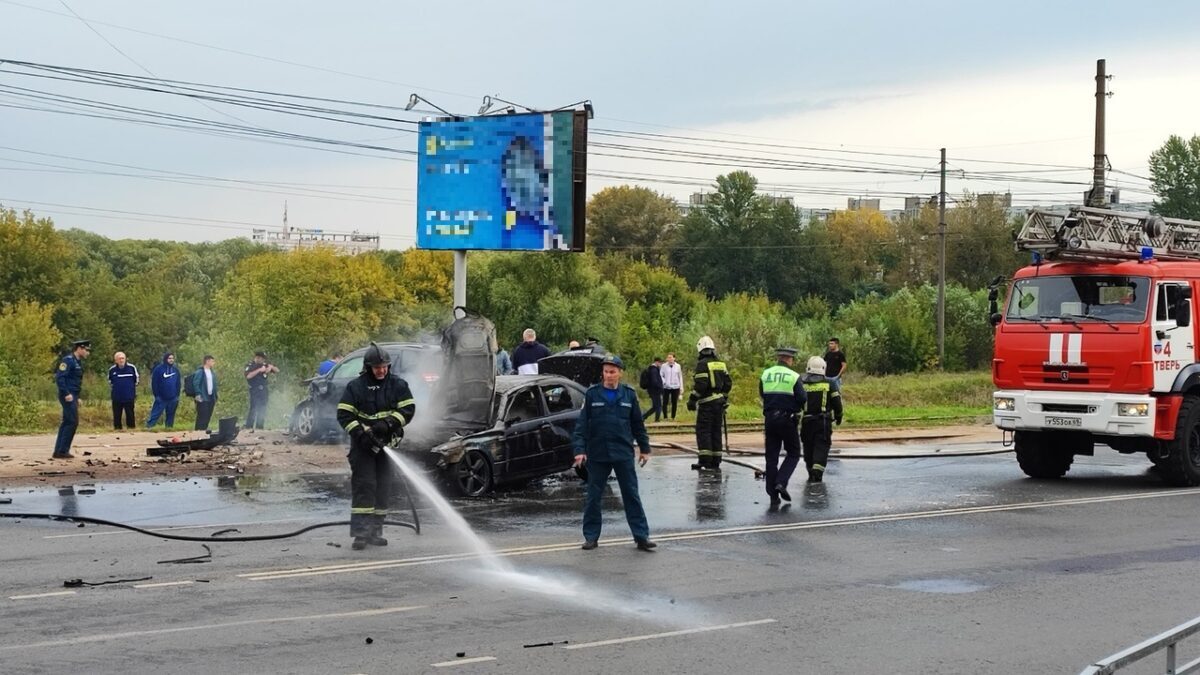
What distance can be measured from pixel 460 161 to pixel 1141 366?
1207 centimetres

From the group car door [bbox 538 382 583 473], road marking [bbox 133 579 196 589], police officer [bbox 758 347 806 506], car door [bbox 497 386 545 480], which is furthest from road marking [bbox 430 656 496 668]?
car door [bbox 538 382 583 473]

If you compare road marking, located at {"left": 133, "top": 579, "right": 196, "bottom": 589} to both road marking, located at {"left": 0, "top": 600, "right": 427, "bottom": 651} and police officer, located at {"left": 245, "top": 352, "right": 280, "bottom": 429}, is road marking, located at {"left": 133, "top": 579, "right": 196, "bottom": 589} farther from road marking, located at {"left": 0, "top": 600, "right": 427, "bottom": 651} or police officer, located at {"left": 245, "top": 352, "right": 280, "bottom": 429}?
police officer, located at {"left": 245, "top": 352, "right": 280, "bottom": 429}

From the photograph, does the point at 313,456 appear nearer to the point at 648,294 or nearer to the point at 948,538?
the point at 948,538

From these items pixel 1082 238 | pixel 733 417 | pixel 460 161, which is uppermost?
pixel 460 161

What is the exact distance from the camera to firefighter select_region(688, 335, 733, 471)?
18.4m

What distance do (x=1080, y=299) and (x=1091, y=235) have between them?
2.78ft

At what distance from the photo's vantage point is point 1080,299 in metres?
17.7

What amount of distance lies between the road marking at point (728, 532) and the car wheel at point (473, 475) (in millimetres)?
3418

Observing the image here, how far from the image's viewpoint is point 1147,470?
66.4ft

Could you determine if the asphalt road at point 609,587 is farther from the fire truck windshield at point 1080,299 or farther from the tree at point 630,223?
the tree at point 630,223

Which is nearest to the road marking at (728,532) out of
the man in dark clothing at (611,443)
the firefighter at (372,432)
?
the man in dark clothing at (611,443)

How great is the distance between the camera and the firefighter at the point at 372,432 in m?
12.0

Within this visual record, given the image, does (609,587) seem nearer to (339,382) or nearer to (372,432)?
(372,432)

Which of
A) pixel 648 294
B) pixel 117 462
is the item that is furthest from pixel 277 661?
pixel 648 294
